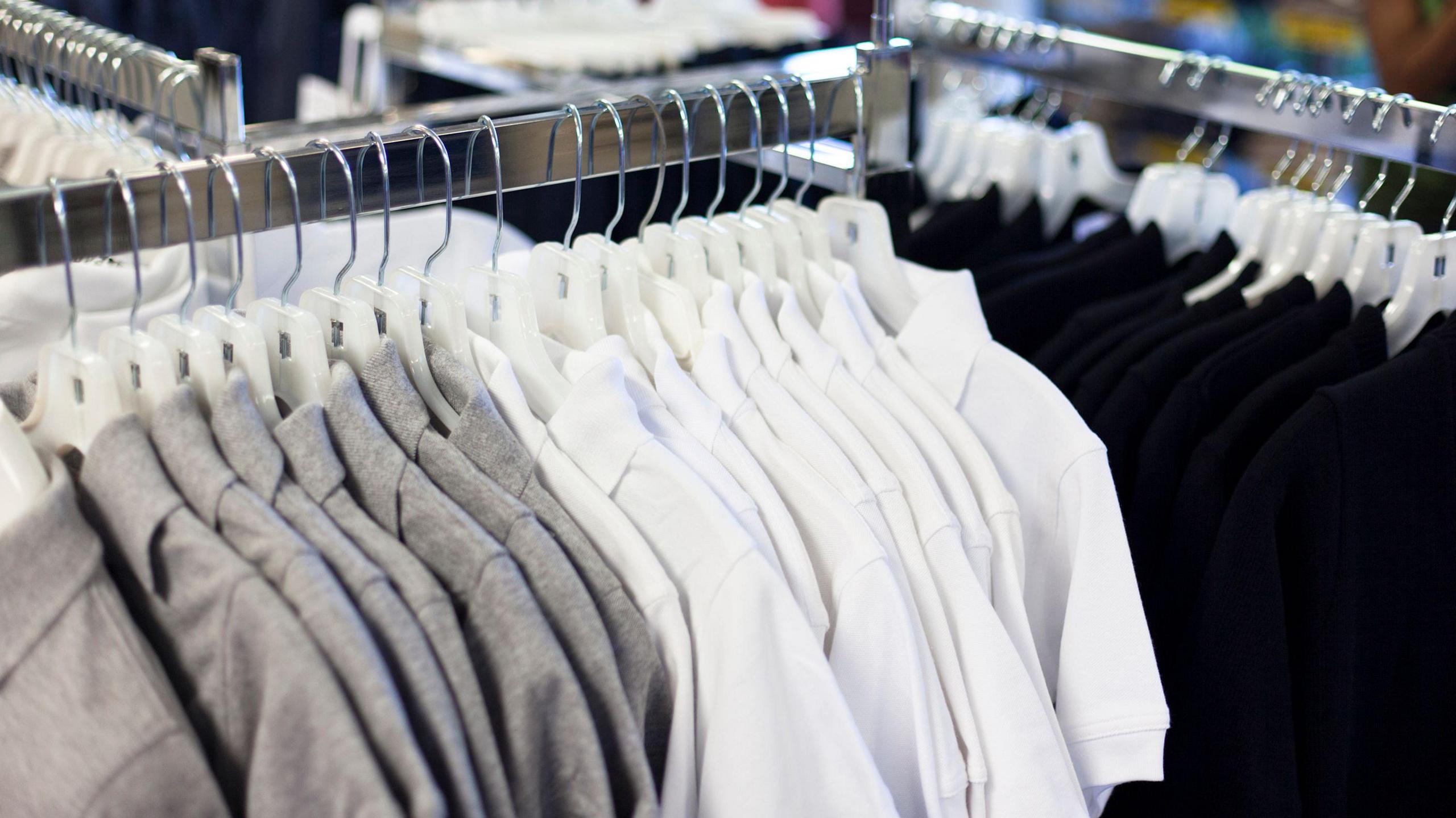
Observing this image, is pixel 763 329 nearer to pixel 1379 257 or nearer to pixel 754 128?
pixel 754 128

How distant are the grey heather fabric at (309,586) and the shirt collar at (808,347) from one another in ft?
1.32

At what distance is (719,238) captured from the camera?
3.14ft

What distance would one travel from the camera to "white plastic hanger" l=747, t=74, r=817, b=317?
989mm

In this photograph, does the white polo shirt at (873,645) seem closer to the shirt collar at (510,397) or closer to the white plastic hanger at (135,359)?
the shirt collar at (510,397)

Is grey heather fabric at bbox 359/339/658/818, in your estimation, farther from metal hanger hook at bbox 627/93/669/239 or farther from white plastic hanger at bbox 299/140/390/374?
metal hanger hook at bbox 627/93/669/239

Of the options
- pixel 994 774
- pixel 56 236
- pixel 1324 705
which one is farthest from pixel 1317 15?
pixel 56 236

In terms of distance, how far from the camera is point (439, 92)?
2061 millimetres

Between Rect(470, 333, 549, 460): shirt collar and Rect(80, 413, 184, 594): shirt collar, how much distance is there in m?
0.20

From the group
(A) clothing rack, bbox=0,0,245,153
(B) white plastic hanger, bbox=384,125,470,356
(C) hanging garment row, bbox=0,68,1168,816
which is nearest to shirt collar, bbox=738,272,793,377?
(C) hanging garment row, bbox=0,68,1168,816

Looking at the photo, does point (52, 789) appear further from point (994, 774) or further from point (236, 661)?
point (994, 774)

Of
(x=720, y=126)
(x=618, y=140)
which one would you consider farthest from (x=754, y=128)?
(x=618, y=140)

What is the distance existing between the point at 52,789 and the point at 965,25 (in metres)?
1.40

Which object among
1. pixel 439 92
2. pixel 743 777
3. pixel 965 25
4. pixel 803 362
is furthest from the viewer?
pixel 439 92

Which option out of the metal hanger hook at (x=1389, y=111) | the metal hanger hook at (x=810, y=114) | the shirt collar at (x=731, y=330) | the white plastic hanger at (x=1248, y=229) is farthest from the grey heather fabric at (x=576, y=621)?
the metal hanger hook at (x=1389, y=111)
